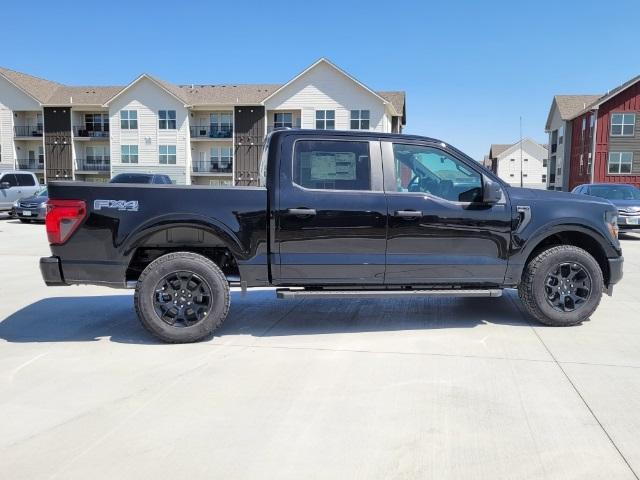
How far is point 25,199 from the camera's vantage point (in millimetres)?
A: 19844

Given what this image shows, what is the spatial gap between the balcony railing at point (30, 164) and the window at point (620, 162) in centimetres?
5163

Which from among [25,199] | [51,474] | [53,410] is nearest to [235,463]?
[51,474]

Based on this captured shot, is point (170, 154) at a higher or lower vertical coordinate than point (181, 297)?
higher

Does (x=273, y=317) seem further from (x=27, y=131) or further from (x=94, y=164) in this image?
(x=27, y=131)

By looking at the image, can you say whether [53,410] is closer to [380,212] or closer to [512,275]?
[380,212]

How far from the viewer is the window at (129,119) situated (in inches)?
1891

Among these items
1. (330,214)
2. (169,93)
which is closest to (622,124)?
(169,93)

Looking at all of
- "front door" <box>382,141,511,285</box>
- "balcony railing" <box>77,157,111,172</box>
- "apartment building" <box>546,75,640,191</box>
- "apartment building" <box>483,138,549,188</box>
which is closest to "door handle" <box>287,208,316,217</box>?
"front door" <box>382,141,511,285</box>

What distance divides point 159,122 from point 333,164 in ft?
152

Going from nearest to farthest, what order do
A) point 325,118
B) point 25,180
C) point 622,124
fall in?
1. point 25,180
2. point 622,124
3. point 325,118

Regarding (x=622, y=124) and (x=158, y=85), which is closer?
(x=622, y=124)

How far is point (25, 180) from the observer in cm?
2194

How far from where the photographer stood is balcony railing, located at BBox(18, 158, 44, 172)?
168 feet

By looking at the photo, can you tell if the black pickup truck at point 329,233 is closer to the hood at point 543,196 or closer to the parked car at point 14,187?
the hood at point 543,196
